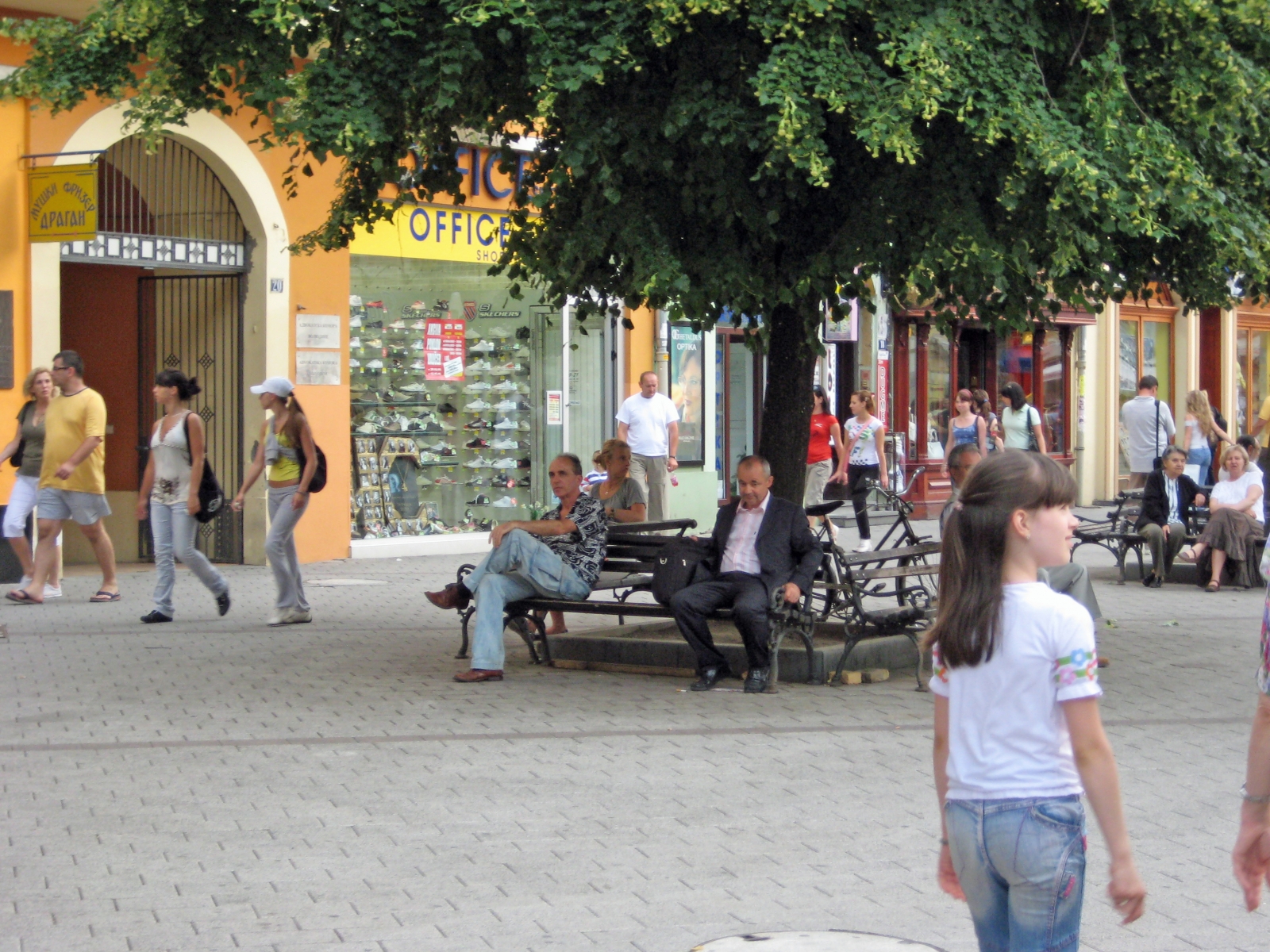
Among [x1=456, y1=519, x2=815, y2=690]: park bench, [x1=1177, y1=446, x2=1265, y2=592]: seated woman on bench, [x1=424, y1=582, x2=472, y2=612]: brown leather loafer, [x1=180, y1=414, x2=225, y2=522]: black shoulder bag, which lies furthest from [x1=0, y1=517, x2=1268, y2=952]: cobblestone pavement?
[x1=1177, y1=446, x2=1265, y2=592]: seated woman on bench

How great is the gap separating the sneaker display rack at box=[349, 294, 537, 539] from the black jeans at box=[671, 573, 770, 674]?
8.12 m

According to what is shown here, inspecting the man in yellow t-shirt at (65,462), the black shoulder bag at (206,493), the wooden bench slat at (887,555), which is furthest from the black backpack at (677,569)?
the man in yellow t-shirt at (65,462)

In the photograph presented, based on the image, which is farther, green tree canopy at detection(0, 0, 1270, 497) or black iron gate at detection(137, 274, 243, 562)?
black iron gate at detection(137, 274, 243, 562)

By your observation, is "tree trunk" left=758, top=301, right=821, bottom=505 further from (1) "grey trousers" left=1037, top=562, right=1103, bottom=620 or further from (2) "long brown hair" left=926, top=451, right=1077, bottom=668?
(2) "long brown hair" left=926, top=451, right=1077, bottom=668

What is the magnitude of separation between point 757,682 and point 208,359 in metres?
8.75

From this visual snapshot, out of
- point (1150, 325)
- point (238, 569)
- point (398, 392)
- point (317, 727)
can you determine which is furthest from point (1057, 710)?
point (1150, 325)

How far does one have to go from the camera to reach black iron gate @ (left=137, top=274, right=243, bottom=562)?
609 inches

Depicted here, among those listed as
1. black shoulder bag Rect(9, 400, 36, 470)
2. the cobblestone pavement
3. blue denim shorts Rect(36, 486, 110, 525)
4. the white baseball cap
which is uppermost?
the white baseball cap

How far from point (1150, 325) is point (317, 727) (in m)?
23.8

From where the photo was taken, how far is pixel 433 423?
17344 mm

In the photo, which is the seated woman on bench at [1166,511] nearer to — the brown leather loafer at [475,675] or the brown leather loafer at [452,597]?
the brown leather loafer at [452,597]

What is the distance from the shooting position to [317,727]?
7.70m

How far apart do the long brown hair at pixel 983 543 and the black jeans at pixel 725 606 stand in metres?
5.51

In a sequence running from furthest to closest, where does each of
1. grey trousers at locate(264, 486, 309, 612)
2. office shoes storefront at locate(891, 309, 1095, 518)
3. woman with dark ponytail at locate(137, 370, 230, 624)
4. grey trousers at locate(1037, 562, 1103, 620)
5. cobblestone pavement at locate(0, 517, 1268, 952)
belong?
office shoes storefront at locate(891, 309, 1095, 518), woman with dark ponytail at locate(137, 370, 230, 624), grey trousers at locate(264, 486, 309, 612), grey trousers at locate(1037, 562, 1103, 620), cobblestone pavement at locate(0, 517, 1268, 952)
